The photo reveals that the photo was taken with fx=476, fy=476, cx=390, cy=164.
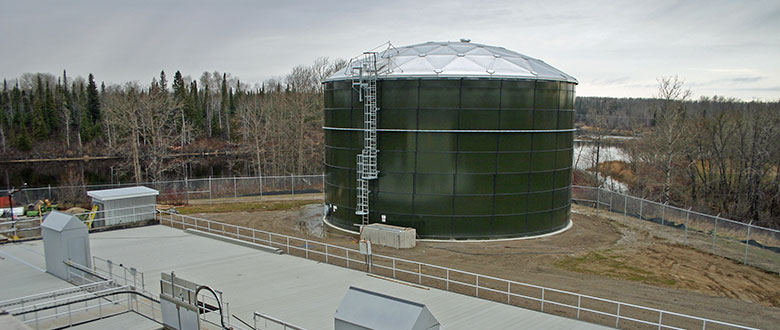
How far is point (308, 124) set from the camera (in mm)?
64938

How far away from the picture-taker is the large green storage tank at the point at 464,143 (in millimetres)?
25656

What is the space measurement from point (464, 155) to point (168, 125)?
4674 centimetres

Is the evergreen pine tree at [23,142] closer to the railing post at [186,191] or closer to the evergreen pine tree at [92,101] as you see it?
the evergreen pine tree at [92,101]

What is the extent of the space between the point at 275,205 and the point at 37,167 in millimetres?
62867

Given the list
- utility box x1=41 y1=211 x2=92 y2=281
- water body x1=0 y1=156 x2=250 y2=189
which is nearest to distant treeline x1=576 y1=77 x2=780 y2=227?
utility box x1=41 y1=211 x2=92 y2=281

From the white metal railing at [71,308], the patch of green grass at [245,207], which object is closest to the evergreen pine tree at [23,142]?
the patch of green grass at [245,207]

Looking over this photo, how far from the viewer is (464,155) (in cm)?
2564

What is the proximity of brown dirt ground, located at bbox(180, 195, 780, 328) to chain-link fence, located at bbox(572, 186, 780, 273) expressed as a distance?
114cm

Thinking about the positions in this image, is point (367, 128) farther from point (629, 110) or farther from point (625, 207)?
point (629, 110)

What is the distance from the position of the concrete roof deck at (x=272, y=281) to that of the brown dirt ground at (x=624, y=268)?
542 centimetres

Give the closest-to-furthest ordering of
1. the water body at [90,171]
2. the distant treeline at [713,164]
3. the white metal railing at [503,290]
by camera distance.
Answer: the white metal railing at [503,290], the distant treeline at [713,164], the water body at [90,171]

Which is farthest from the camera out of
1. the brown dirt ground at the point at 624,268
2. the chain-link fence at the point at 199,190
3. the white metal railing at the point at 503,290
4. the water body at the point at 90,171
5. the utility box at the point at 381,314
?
the water body at the point at 90,171

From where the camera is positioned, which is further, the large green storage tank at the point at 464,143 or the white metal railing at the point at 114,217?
the large green storage tank at the point at 464,143

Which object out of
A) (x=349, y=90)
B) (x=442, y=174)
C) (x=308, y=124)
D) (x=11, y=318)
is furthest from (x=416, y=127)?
(x=308, y=124)
